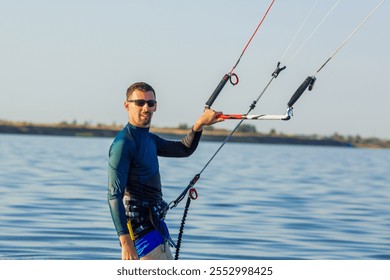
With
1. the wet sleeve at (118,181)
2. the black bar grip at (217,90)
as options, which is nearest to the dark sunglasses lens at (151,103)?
the wet sleeve at (118,181)

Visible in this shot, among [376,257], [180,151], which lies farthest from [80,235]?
[180,151]

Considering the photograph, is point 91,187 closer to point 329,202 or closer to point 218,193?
point 218,193

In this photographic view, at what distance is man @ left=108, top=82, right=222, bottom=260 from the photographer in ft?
28.9

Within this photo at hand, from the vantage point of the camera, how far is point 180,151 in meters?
9.60

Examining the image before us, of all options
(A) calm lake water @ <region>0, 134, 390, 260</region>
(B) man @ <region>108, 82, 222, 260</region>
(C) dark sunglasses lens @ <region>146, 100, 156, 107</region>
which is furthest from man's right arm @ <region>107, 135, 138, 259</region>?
(A) calm lake water @ <region>0, 134, 390, 260</region>

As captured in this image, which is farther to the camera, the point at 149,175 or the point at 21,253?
the point at 21,253

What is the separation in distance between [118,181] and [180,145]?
3.29 feet

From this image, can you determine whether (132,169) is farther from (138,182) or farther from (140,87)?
(140,87)

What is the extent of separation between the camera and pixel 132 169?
29.6 ft

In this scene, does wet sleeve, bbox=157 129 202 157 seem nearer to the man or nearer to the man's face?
the man

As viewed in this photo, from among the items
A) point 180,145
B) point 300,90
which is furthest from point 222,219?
point 300,90

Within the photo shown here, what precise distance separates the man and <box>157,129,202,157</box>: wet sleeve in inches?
4.8
